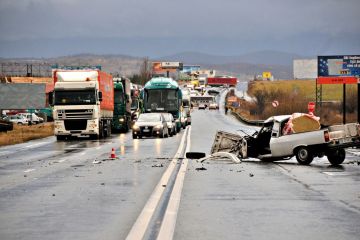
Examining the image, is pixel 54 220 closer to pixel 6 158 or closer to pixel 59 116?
pixel 6 158

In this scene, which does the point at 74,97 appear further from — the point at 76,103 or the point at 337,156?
the point at 337,156

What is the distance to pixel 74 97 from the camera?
1911 inches

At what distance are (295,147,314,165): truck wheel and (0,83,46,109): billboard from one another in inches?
2851

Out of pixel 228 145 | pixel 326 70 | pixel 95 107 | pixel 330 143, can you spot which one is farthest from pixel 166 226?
pixel 326 70

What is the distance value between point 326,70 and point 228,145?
49841 millimetres

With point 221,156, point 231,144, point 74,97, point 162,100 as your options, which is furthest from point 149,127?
point 221,156

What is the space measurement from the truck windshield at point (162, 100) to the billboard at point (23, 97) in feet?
121

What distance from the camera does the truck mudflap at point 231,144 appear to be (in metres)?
27.1

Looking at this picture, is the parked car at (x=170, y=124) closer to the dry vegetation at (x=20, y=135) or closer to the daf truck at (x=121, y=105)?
the daf truck at (x=121, y=105)

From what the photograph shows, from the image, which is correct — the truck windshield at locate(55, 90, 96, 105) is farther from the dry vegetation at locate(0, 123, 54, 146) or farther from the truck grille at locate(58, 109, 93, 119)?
the dry vegetation at locate(0, 123, 54, 146)

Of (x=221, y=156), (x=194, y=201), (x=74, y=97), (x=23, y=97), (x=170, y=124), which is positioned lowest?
(x=221, y=156)

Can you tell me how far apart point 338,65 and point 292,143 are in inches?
1977

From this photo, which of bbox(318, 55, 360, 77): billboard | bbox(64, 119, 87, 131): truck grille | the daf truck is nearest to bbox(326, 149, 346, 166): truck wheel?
bbox(64, 119, 87, 131): truck grille

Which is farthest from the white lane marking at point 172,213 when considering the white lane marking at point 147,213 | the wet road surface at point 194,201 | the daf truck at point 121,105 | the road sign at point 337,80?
the road sign at point 337,80
